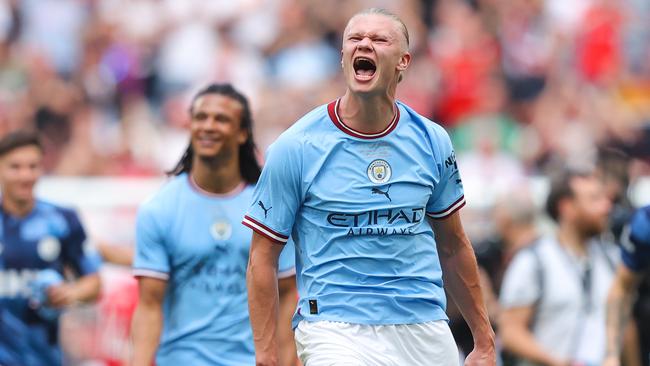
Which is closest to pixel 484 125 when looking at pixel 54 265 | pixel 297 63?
pixel 297 63

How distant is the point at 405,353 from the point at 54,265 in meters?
3.71

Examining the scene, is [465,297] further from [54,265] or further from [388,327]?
[54,265]

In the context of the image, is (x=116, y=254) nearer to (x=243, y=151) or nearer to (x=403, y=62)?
(x=243, y=151)

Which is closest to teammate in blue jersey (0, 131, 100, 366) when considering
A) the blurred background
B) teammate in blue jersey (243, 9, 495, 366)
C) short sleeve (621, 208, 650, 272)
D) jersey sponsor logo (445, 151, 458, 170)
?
teammate in blue jersey (243, 9, 495, 366)

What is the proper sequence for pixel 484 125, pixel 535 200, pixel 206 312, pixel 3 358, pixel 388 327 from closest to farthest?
pixel 388 327, pixel 206 312, pixel 3 358, pixel 535 200, pixel 484 125

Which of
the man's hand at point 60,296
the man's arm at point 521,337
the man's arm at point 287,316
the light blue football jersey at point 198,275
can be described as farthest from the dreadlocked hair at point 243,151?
the man's arm at point 521,337

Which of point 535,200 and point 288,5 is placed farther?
point 288,5

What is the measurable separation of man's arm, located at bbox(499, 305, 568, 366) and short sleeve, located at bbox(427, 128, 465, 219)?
10.1ft

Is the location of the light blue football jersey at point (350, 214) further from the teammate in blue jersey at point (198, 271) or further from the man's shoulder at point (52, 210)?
the man's shoulder at point (52, 210)

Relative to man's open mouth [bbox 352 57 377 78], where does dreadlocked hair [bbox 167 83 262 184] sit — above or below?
below

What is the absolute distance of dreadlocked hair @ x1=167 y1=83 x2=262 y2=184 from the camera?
824 centimetres

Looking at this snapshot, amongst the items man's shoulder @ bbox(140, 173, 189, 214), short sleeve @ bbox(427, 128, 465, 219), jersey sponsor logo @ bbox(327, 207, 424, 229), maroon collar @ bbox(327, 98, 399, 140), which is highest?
maroon collar @ bbox(327, 98, 399, 140)

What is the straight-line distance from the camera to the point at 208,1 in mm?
16859

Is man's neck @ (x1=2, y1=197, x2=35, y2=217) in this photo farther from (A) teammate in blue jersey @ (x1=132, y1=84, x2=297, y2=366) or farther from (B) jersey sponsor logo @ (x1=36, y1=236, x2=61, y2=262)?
(A) teammate in blue jersey @ (x1=132, y1=84, x2=297, y2=366)
